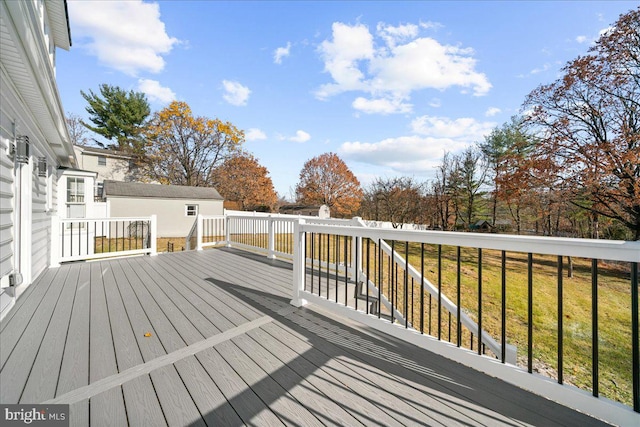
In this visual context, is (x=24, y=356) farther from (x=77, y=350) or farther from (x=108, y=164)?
(x=108, y=164)

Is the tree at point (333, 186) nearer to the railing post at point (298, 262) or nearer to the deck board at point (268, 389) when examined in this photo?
the railing post at point (298, 262)

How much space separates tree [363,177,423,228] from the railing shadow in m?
15.3

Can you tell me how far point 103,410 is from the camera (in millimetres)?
1404

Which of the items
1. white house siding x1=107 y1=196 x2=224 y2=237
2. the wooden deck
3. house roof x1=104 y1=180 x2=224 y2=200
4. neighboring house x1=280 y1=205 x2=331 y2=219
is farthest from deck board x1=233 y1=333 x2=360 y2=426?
neighboring house x1=280 y1=205 x2=331 y2=219

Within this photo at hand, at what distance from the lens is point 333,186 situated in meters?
25.9

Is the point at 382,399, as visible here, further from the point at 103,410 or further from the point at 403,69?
the point at 403,69

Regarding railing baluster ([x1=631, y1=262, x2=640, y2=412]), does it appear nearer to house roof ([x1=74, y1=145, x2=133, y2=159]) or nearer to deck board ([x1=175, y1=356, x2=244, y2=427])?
deck board ([x1=175, y1=356, x2=244, y2=427])

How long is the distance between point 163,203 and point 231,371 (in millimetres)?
16814

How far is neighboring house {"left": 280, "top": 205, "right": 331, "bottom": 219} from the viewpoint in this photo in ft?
80.1

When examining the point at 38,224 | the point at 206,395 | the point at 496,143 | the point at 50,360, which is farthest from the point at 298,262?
the point at 496,143

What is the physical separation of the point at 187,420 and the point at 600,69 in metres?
13.4

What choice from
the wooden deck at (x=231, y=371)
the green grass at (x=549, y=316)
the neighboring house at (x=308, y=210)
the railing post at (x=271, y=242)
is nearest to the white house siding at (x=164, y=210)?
the neighboring house at (x=308, y=210)

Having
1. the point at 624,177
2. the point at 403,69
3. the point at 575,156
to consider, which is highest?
the point at 403,69

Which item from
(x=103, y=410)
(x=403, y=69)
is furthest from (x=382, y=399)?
(x=403, y=69)
